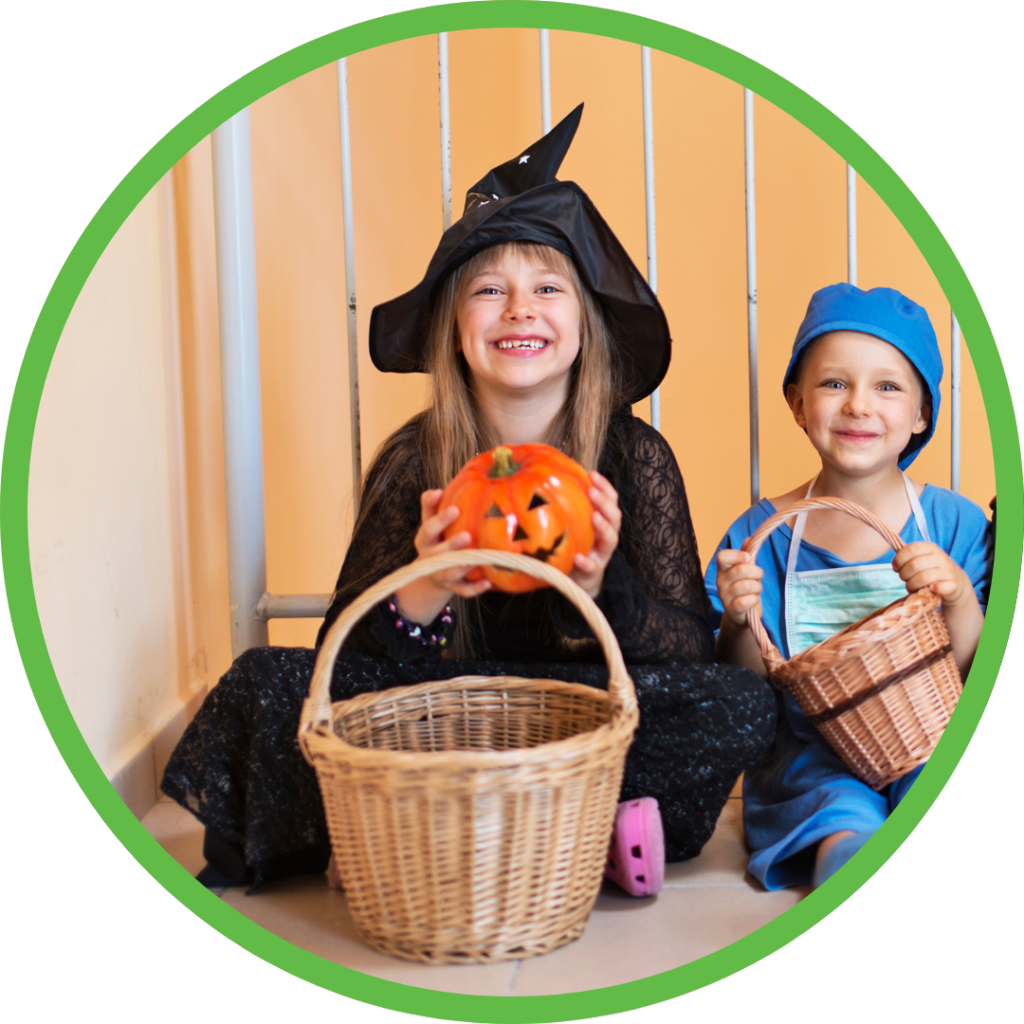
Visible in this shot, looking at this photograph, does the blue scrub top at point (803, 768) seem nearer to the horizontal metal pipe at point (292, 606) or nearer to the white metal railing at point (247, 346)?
the white metal railing at point (247, 346)

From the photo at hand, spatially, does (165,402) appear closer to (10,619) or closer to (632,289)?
(10,619)

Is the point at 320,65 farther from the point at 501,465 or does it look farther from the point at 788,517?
the point at 788,517

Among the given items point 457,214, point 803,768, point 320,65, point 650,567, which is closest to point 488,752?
point 650,567

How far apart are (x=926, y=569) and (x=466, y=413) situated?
55 centimetres

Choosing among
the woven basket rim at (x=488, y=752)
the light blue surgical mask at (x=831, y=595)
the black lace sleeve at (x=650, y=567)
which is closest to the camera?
the woven basket rim at (x=488, y=752)

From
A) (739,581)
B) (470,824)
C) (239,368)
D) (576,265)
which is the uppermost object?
(576,265)

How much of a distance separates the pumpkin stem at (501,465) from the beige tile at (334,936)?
1.38ft

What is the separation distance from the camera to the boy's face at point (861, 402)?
115 cm

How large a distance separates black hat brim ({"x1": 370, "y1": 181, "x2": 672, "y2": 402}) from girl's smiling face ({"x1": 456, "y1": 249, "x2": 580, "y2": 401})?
31 mm

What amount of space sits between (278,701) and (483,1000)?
354 mm

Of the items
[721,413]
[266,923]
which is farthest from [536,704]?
[721,413]

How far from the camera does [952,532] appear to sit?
1.22 metres

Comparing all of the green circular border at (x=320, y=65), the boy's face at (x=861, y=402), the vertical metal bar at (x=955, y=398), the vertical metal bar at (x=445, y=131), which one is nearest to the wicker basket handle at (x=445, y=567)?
the green circular border at (x=320, y=65)

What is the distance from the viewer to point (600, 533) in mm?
895
